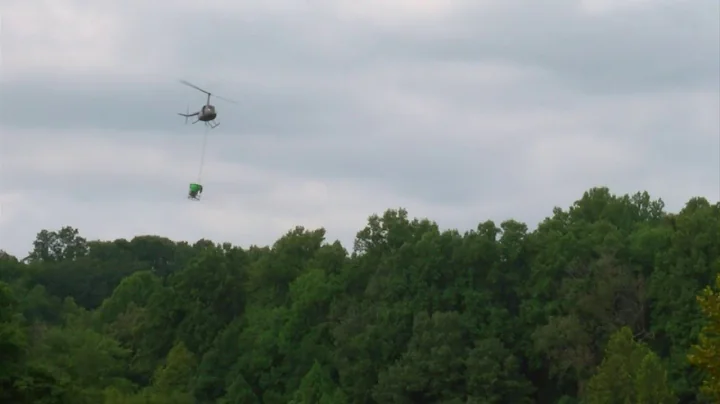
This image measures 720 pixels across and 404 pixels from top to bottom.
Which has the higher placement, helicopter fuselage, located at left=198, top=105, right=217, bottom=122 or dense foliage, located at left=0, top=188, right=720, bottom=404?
helicopter fuselage, located at left=198, top=105, right=217, bottom=122

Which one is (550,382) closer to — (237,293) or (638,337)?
(638,337)

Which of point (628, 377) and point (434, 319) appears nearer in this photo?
point (628, 377)

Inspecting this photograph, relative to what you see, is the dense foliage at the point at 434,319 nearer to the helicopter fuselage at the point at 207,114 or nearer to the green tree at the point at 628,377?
the green tree at the point at 628,377

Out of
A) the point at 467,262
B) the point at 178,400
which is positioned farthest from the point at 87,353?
the point at 467,262

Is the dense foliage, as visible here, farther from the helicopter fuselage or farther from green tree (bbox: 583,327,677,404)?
the helicopter fuselage

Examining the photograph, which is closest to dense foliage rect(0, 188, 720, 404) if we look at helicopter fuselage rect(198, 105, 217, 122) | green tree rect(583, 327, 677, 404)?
green tree rect(583, 327, 677, 404)

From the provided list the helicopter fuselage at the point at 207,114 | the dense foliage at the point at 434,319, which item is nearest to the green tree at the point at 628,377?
the dense foliage at the point at 434,319

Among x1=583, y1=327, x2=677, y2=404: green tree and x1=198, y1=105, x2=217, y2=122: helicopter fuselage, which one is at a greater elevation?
x1=198, y1=105, x2=217, y2=122: helicopter fuselage

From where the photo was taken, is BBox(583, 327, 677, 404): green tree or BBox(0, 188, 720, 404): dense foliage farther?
BBox(0, 188, 720, 404): dense foliage
